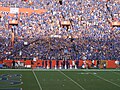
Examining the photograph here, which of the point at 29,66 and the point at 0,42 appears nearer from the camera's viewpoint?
the point at 29,66

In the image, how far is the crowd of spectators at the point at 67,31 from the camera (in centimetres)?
3014

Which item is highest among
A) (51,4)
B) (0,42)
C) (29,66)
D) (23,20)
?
(51,4)

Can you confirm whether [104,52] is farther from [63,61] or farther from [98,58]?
[63,61]

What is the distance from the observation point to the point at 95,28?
113 feet

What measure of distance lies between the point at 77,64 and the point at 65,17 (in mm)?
9306

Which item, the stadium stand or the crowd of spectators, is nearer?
the stadium stand

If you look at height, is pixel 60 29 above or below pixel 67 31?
above

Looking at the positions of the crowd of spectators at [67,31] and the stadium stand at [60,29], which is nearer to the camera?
the stadium stand at [60,29]

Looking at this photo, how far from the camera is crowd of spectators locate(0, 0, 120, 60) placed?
30.1 m

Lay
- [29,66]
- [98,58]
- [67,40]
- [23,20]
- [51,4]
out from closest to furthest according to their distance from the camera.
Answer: [29,66]
[98,58]
[67,40]
[23,20]
[51,4]

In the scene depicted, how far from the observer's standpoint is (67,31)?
112ft

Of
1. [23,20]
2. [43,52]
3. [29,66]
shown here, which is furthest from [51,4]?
[29,66]

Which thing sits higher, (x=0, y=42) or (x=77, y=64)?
(x=0, y=42)

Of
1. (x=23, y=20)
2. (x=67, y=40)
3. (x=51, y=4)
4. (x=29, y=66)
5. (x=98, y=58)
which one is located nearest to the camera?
(x=29, y=66)
